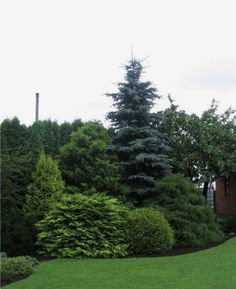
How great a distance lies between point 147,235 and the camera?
41.0 ft

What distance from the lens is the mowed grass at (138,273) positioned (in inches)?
326

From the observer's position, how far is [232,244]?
13.8 m

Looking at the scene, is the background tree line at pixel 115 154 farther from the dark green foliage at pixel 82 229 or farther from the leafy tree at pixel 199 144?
the dark green foliage at pixel 82 229

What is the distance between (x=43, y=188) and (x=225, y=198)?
17304 mm

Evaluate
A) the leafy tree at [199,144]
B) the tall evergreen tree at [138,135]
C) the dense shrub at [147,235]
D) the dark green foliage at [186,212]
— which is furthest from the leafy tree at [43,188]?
the leafy tree at [199,144]

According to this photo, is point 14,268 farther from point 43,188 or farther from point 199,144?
point 199,144

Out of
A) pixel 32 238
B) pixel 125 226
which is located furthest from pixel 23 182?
pixel 125 226

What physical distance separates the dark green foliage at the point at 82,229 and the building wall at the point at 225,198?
15.1m

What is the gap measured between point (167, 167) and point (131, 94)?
113 inches

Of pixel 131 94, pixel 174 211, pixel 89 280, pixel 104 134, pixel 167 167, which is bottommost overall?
pixel 89 280

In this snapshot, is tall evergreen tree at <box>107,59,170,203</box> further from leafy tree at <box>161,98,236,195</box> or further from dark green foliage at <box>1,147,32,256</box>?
dark green foliage at <box>1,147,32,256</box>

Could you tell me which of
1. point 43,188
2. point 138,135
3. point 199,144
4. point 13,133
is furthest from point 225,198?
point 43,188

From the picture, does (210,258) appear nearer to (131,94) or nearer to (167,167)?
(167,167)

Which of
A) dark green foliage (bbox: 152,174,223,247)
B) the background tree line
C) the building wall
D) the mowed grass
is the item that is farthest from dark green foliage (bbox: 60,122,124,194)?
the building wall
